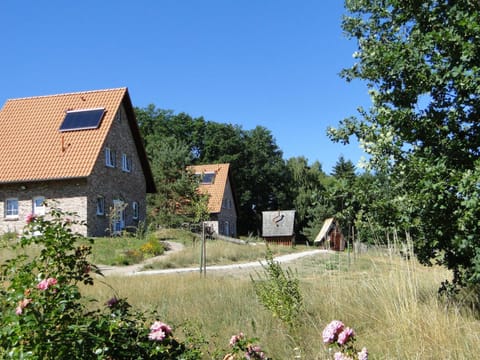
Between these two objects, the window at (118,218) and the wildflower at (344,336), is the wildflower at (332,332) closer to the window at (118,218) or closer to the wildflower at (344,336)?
the wildflower at (344,336)

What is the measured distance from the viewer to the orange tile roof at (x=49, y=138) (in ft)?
76.6

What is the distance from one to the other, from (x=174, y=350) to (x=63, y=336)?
656 millimetres

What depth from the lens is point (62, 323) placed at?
2.86 m

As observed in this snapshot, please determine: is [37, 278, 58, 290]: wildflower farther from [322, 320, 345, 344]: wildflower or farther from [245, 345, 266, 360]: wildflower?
[322, 320, 345, 344]: wildflower

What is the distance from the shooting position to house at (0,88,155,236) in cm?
2323

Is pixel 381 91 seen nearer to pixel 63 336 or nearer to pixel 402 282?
pixel 402 282

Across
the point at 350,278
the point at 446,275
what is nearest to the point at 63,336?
the point at 350,278

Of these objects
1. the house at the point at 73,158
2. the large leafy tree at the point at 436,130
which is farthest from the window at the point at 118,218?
the large leafy tree at the point at 436,130

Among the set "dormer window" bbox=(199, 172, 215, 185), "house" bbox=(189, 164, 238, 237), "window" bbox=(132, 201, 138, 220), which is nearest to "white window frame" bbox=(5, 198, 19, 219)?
"window" bbox=(132, 201, 138, 220)

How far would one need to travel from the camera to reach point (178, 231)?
92.6ft

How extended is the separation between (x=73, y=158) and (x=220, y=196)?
65.7 feet

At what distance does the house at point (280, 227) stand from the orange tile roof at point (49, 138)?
23085 mm

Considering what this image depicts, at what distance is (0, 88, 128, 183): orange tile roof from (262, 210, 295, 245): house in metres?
23.1

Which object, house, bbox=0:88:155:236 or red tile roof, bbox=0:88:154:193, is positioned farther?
red tile roof, bbox=0:88:154:193
